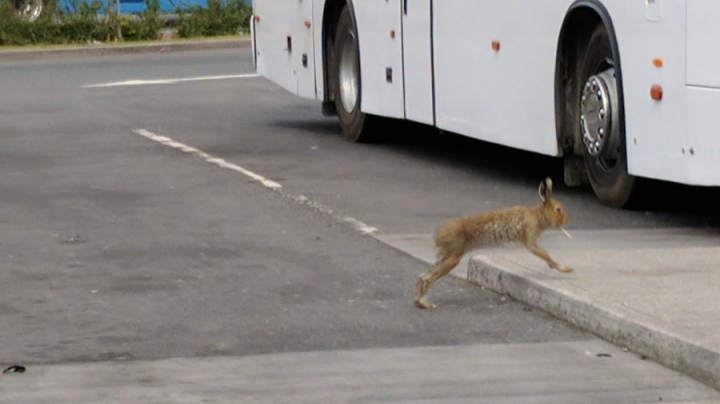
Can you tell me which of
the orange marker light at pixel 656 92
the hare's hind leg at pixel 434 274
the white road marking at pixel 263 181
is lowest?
the white road marking at pixel 263 181

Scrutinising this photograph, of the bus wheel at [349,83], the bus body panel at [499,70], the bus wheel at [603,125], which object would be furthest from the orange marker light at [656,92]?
the bus wheel at [349,83]

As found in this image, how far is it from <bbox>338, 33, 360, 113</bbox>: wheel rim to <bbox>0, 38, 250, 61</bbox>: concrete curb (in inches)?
544

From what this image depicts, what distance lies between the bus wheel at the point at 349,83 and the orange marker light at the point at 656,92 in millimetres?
5918

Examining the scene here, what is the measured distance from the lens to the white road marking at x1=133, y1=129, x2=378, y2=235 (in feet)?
37.6

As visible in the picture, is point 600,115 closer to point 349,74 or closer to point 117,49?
point 349,74

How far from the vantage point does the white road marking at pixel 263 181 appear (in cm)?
1147

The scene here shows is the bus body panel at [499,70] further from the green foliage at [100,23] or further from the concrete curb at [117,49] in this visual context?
the green foliage at [100,23]

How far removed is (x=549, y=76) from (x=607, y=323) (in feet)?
16.3

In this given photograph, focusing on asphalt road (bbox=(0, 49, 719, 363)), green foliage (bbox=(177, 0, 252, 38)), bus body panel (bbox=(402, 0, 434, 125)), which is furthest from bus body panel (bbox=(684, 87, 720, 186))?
green foliage (bbox=(177, 0, 252, 38))

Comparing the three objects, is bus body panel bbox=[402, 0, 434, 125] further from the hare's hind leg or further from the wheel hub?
the hare's hind leg

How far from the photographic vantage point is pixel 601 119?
11688 millimetres

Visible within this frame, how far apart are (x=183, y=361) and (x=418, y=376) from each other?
1054mm

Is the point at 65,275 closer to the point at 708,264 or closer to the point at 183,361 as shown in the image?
the point at 183,361

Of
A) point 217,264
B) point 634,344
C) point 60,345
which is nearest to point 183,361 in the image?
point 60,345
